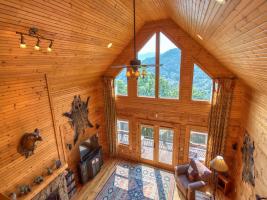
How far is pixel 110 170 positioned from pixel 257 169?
15.6 feet

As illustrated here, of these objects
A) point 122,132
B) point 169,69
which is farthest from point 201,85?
point 122,132

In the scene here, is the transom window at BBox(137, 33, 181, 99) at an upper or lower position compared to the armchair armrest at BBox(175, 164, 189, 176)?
upper

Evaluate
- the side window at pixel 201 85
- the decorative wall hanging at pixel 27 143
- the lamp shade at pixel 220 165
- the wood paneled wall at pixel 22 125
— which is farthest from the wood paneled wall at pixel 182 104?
the decorative wall hanging at pixel 27 143

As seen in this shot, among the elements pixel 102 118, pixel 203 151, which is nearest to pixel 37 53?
pixel 102 118

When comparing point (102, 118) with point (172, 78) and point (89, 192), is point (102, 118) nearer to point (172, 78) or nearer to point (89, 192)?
point (89, 192)

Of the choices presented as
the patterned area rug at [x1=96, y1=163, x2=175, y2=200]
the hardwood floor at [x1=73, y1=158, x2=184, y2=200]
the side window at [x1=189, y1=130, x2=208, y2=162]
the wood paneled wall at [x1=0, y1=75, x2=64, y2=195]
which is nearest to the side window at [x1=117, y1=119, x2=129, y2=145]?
the hardwood floor at [x1=73, y1=158, x2=184, y2=200]

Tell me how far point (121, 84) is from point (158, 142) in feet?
9.05

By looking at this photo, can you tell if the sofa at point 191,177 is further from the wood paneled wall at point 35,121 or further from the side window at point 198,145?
the wood paneled wall at point 35,121

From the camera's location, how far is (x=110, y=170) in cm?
600

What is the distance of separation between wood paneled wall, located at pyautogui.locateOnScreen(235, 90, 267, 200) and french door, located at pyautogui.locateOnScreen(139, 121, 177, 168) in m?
2.24

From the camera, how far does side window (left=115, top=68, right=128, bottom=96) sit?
6.04 m

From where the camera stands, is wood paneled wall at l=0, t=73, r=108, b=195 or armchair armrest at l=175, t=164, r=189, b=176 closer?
wood paneled wall at l=0, t=73, r=108, b=195

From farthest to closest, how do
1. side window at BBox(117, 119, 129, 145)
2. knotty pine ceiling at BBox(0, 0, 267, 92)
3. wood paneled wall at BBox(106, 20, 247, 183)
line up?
side window at BBox(117, 119, 129, 145) < wood paneled wall at BBox(106, 20, 247, 183) < knotty pine ceiling at BBox(0, 0, 267, 92)

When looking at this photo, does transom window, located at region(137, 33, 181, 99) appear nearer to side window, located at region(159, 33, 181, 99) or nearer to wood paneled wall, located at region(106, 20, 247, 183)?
side window, located at region(159, 33, 181, 99)
